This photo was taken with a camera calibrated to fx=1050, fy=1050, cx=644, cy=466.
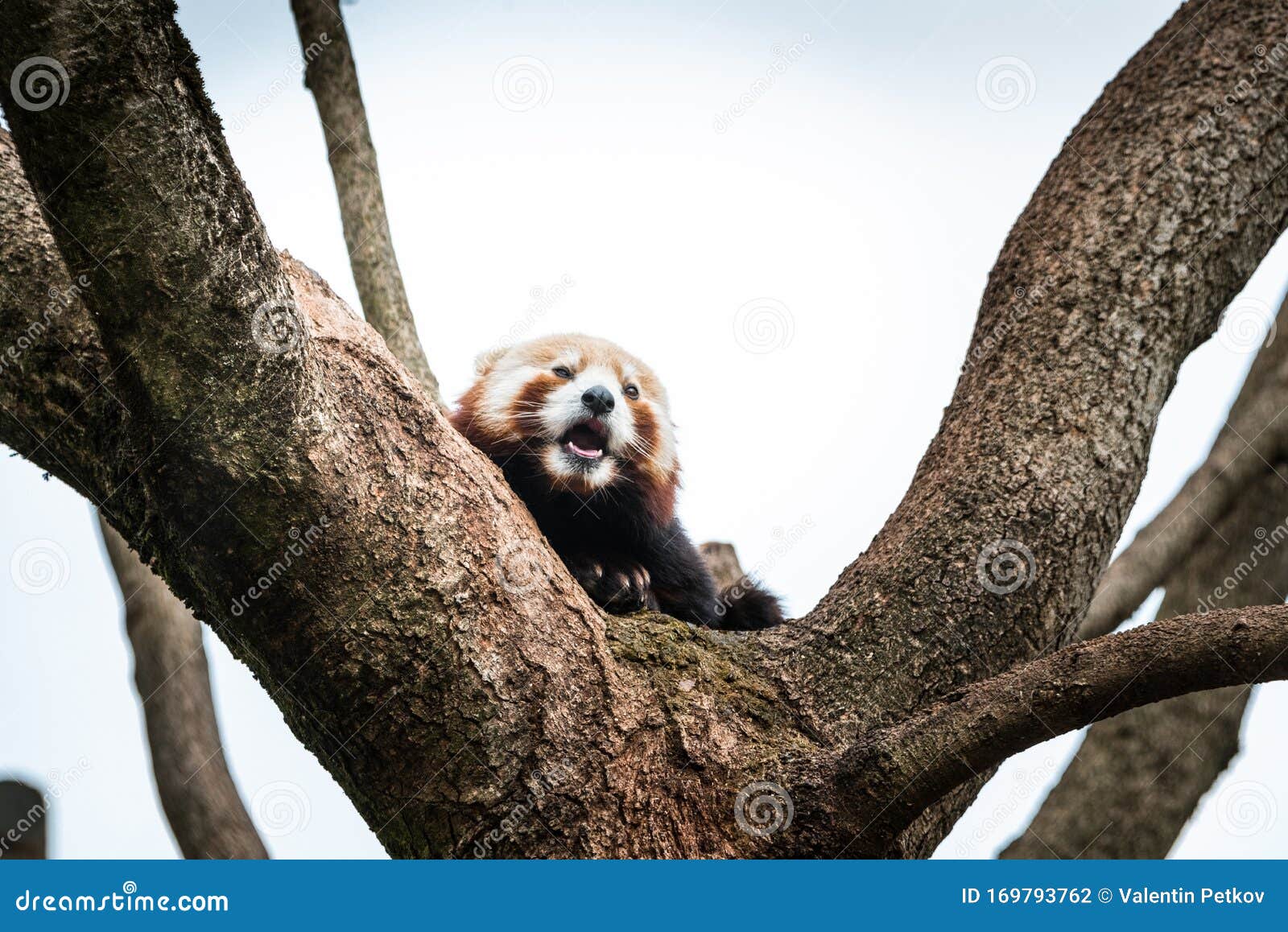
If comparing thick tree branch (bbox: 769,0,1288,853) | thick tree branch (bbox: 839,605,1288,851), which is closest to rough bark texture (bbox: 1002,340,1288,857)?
thick tree branch (bbox: 769,0,1288,853)

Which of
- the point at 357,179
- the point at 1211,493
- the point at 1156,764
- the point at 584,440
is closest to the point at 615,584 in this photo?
the point at 584,440

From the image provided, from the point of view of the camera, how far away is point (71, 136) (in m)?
1.65

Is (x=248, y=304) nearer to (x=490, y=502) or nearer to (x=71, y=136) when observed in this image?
(x=71, y=136)

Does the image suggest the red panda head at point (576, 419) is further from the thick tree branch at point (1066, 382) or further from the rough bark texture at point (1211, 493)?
the rough bark texture at point (1211, 493)

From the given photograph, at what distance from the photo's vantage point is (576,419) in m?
3.79

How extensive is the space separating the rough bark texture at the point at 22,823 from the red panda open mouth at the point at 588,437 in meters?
2.36

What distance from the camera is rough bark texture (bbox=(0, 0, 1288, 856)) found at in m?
1.76

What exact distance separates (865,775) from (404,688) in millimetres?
912

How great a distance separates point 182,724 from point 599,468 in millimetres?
2072

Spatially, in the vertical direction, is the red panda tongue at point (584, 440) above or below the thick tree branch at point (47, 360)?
above

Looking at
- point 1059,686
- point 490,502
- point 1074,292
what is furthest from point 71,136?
point 1074,292

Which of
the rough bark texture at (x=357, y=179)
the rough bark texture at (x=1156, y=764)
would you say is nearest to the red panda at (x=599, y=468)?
the rough bark texture at (x=357, y=179)

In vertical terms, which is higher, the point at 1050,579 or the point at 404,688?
the point at 1050,579

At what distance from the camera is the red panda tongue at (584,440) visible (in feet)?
12.3
